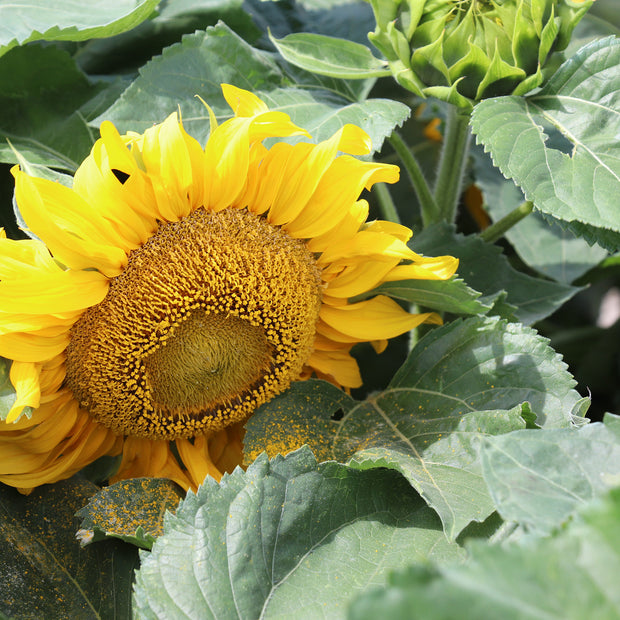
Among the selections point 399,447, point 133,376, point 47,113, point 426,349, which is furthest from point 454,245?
point 47,113

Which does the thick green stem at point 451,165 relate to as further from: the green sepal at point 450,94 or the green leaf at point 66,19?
the green leaf at point 66,19

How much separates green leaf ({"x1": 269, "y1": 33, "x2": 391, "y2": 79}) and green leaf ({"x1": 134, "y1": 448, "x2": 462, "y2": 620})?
19.7 inches

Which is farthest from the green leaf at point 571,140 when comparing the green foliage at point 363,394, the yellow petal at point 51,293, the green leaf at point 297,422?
the yellow petal at point 51,293

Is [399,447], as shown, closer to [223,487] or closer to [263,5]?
[223,487]

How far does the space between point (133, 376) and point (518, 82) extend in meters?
0.57

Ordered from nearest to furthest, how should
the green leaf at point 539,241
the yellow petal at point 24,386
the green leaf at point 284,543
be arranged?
the green leaf at point 284,543
the yellow petal at point 24,386
the green leaf at point 539,241

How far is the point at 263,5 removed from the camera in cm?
136

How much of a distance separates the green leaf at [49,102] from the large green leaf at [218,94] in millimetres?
155

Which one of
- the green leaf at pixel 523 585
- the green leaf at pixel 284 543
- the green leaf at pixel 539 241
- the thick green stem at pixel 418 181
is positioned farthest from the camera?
the green leaf at pixel 539 241

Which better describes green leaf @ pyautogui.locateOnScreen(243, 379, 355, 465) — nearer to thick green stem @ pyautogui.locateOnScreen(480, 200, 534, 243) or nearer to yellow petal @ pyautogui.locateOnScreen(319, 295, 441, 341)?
yellow petal @ pyautogui.locateOnScreen(319, 295, 441, 341)

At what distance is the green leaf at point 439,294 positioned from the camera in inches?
34.0

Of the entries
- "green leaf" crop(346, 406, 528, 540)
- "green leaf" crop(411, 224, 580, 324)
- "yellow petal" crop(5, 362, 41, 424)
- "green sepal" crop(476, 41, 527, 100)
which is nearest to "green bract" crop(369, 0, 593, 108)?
"green sepal" crop(476, 41, 527, 100)

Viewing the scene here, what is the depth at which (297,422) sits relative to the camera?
0.87m

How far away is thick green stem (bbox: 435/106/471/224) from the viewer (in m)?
1.02
